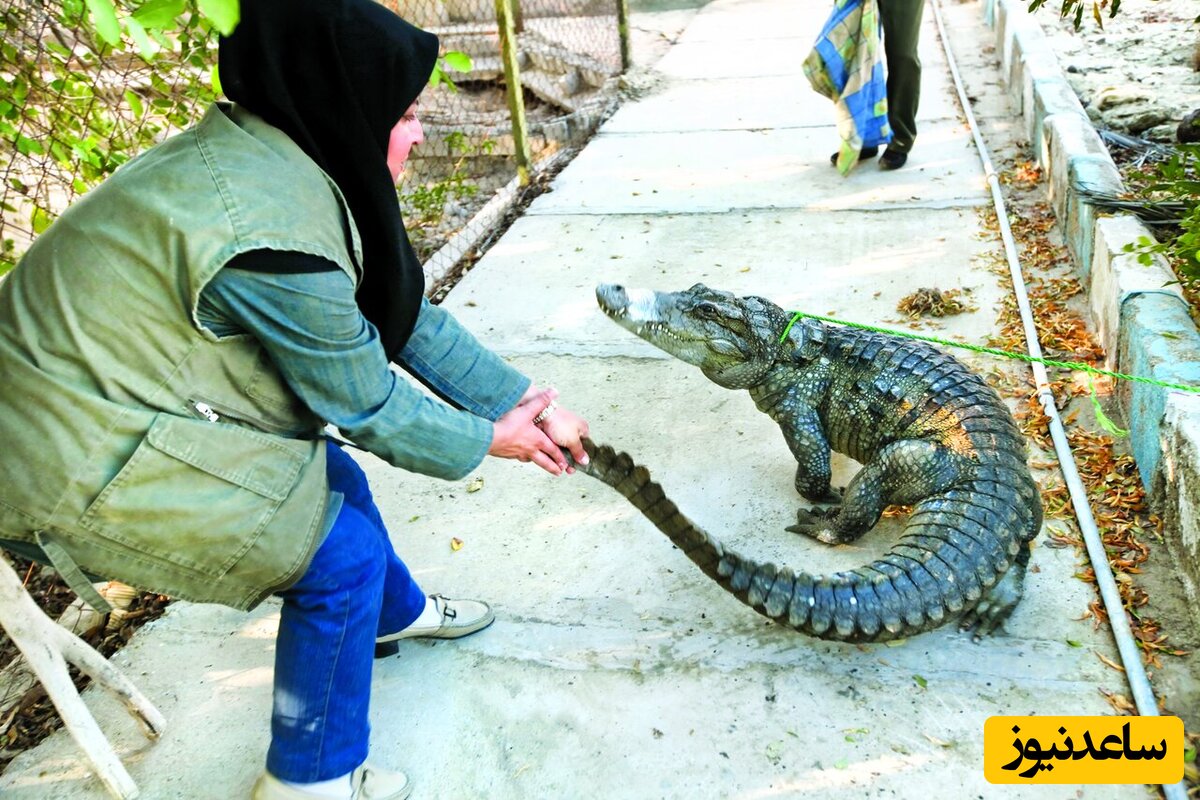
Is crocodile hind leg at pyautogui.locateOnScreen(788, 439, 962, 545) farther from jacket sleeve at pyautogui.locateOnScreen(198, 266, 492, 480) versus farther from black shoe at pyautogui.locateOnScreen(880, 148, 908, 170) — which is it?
black shoe at pyautogui.locateOnScreen(880, 148, 908, 170)

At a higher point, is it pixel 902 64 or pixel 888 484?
pixel 902 64

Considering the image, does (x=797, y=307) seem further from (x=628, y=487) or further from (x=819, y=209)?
(x=628, y=487)

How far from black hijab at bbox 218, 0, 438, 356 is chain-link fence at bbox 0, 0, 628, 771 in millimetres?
190

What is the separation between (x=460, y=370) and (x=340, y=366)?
0.63 meters

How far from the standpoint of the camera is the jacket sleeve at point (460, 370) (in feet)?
7.60

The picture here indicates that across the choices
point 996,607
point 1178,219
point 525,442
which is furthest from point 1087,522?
point 525,442

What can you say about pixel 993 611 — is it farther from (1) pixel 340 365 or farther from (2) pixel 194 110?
(2) pixel 194 110

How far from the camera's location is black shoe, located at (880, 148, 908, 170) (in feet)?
18.0

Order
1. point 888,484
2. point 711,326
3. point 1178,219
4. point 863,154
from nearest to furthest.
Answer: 1. point 888,484
2. point 711,326
3. point 1178,219
4. point 863,154

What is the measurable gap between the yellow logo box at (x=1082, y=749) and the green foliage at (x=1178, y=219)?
1517 mm

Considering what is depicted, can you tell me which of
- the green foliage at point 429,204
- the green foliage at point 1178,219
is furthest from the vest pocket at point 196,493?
the green foliage at point 429,204

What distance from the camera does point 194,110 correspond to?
3793 mm

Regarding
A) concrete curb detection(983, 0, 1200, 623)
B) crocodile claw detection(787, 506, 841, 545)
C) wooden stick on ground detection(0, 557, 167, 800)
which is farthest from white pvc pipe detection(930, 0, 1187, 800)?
wooden stick on ground detection(0, 557, 167, 800)

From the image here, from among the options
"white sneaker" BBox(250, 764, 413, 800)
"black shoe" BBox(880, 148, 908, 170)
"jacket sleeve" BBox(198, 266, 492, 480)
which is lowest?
"white sneaker" BBox(250, 764, 413, 800)
